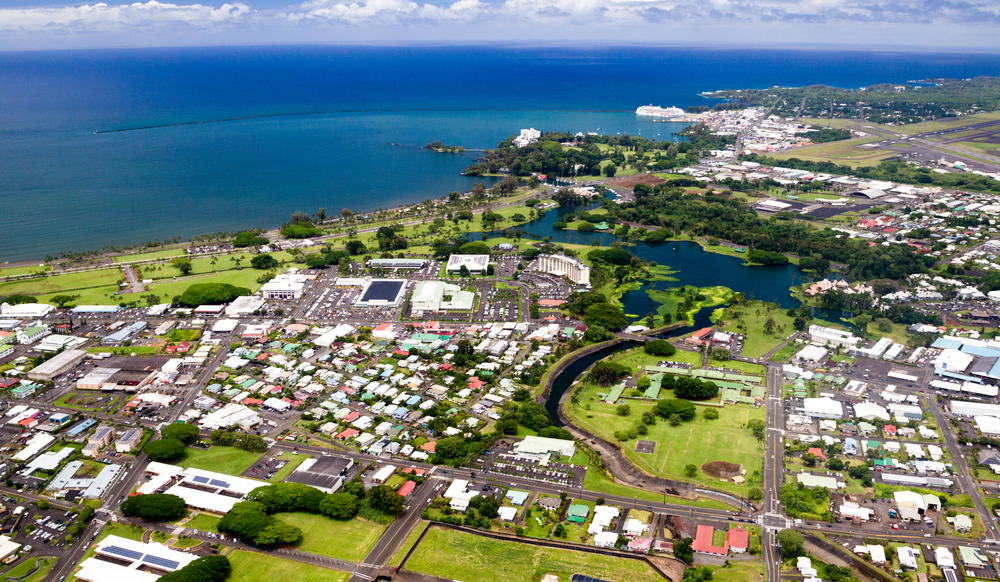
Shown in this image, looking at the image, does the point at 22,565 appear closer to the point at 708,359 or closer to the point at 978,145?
the point at 708,359

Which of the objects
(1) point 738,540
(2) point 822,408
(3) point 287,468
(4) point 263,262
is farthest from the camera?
(4) point 263,262

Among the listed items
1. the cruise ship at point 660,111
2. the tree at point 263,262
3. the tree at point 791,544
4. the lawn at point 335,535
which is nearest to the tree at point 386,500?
the lawn at point 335,535

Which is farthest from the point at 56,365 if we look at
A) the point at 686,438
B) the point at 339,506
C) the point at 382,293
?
the point at 686,438

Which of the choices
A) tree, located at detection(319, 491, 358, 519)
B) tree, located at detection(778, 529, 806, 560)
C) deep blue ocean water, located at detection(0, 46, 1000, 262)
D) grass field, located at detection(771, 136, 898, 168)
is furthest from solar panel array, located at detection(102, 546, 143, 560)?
grass field, located at detection(771, 136, 898, 168)

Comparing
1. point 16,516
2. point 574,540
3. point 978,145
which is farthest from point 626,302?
point 978,145

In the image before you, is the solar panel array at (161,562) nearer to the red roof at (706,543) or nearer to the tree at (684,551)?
the tree at (684,551)

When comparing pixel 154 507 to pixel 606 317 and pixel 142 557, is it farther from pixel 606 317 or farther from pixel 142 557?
pixel 606 317

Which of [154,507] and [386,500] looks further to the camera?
[386,500]

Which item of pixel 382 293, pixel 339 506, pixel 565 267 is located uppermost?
pixel 565 267
